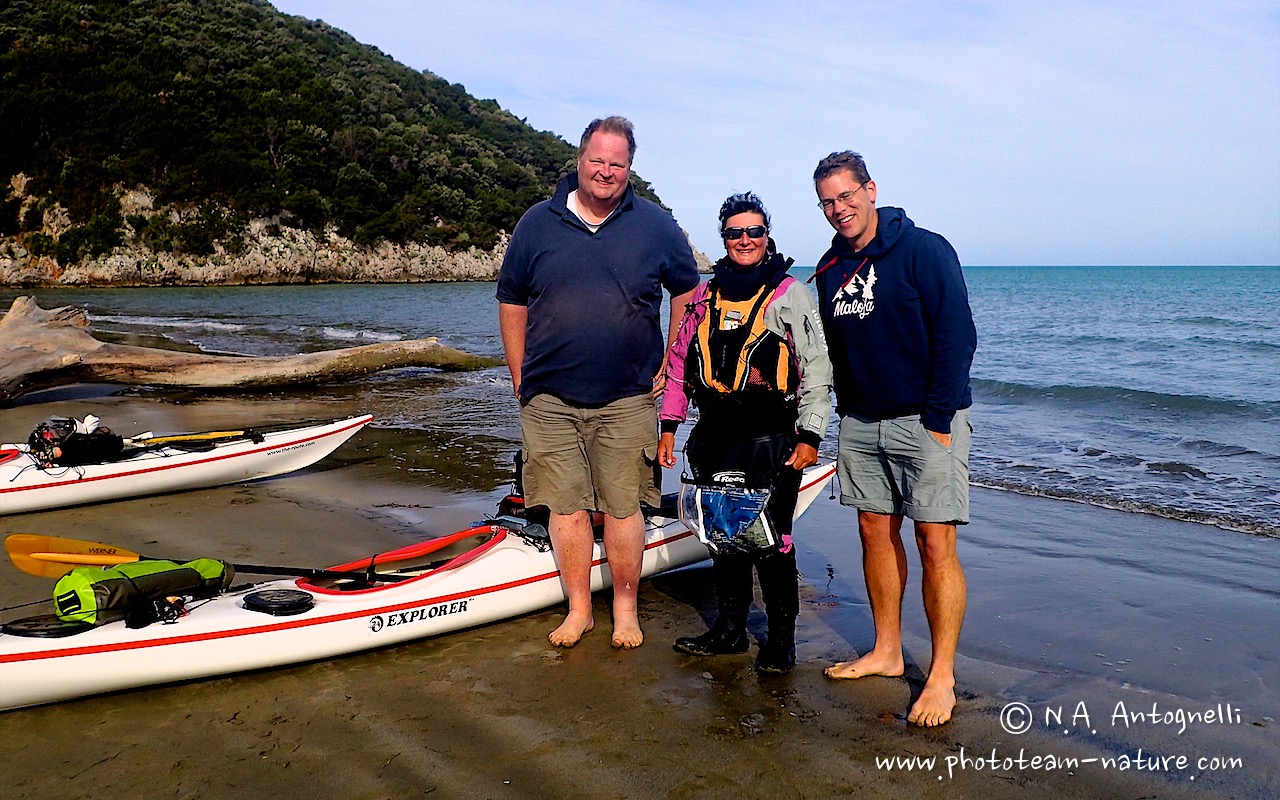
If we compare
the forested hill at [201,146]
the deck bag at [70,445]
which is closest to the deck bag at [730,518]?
the deck bag at [70,445]

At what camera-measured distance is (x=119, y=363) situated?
10.7 m

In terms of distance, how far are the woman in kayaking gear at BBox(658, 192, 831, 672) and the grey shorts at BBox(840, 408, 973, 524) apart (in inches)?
6.9

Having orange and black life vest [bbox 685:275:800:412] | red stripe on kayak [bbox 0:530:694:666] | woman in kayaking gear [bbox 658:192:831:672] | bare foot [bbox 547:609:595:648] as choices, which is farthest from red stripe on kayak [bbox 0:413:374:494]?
orange and black life vest [bbox 685:275:800:412]

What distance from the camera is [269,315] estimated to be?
30219 mm

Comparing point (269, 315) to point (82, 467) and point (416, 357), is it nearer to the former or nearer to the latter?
point (416, 357)

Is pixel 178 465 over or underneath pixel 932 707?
over

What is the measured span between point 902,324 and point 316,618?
2.89 m

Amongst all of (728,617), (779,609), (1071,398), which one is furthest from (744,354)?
(1071,398)

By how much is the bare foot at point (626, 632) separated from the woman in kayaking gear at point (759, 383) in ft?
2.06

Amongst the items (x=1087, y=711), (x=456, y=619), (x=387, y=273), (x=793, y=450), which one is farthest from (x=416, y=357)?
(x=387, y=273)

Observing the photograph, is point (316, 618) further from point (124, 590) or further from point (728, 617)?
point (728, 617)

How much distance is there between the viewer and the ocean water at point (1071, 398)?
319 inches

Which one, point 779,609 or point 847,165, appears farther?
point 779,609

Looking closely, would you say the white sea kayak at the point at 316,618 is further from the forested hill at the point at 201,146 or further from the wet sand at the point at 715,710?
the forested hill at the point at 201,146
